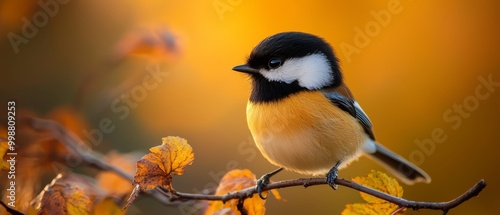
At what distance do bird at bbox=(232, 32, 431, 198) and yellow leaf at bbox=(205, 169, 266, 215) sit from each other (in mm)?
127

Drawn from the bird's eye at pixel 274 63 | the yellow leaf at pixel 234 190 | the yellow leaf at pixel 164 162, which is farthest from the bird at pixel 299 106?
the yellow leaf at pixel 164 162

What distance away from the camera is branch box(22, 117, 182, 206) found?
3.29 feet

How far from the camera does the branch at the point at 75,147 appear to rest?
100cm

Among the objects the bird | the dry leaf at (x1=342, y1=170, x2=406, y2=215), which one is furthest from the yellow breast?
the dry leaf at (x1=342, y1=170, x2=406, y2=215)

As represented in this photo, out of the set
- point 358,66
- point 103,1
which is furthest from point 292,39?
point 103,1

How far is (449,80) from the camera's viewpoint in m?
1.75

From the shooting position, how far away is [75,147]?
1.05 metres

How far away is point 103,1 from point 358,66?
92cm

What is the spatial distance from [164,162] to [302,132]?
41 centimetres

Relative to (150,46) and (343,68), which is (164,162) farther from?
(343,68)

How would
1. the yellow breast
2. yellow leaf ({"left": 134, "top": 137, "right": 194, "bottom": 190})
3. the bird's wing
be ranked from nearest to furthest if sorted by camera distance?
yellow leaf ({"left": 134, "top": 137, "right": 194, "bottom": 190})
the yellow breast
the bird's wing

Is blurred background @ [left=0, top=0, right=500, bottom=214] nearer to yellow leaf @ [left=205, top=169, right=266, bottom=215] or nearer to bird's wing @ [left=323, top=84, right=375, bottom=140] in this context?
bird's wing @ [left=323, top=84, right=375, bottom=140]

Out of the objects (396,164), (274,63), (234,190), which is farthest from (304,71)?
(396,164)

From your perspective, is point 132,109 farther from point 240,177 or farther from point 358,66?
point 240,177
